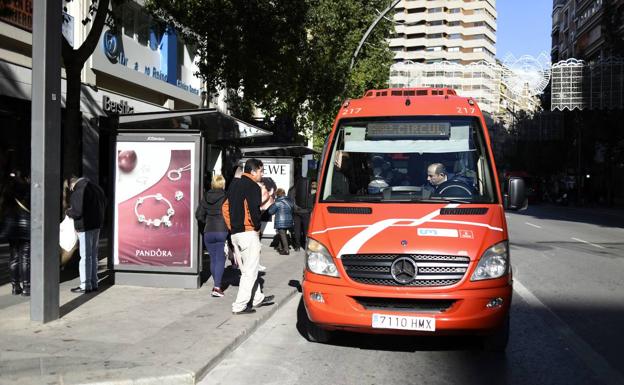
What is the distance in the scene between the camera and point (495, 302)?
5418mm

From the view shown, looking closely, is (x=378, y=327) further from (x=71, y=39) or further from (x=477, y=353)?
(x=71, y=39)

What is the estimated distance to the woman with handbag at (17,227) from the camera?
8.15m

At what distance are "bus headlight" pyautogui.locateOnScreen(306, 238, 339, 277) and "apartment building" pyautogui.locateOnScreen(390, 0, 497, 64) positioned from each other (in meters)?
112

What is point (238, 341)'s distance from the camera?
249 inches

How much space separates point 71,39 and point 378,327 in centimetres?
1211

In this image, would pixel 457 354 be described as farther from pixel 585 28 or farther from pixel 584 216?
pixel 585 28

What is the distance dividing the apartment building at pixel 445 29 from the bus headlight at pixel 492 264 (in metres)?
112

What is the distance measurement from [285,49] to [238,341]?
37.0 ft

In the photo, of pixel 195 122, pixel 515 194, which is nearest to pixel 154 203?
pixel 195 122

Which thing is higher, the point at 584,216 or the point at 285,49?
the point at 285,49

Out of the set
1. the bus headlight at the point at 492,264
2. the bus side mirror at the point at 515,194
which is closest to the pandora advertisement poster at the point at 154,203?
the bus side mirror at the point at 515,194

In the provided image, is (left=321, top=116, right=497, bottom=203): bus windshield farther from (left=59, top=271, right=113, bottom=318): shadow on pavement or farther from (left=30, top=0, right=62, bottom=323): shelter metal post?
(left=59, top=271, right=113, bottom=318): shadow on pavement

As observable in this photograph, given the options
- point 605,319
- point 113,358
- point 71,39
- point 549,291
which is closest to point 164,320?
point 113,358

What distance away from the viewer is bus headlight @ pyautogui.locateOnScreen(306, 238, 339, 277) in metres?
5.66
